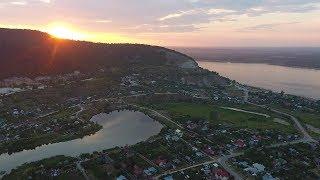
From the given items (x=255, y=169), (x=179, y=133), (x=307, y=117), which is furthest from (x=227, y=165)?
(x=307, y=117)

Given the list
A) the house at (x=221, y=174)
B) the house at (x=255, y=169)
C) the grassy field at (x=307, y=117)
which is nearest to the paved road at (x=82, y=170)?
the house at (x=221, y=174)

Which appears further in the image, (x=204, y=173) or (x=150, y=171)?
(x=204, y=173)

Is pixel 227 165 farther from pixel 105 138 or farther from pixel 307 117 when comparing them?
pixel 307 117

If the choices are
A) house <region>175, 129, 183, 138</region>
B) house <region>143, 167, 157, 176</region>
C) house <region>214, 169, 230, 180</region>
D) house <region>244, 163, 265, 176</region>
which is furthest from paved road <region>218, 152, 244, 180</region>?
house <region>175, 129, 183, 138</region>

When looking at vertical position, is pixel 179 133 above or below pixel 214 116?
below

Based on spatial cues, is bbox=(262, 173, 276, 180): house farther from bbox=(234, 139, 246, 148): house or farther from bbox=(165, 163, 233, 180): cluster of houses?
bbox=(234, 139, 246, 148): house

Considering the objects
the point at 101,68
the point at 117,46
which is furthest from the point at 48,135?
Result: the point at 117,46

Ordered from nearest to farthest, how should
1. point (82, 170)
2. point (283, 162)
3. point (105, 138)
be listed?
point (82, 170) → point (283, 162) → point (105, 138)
